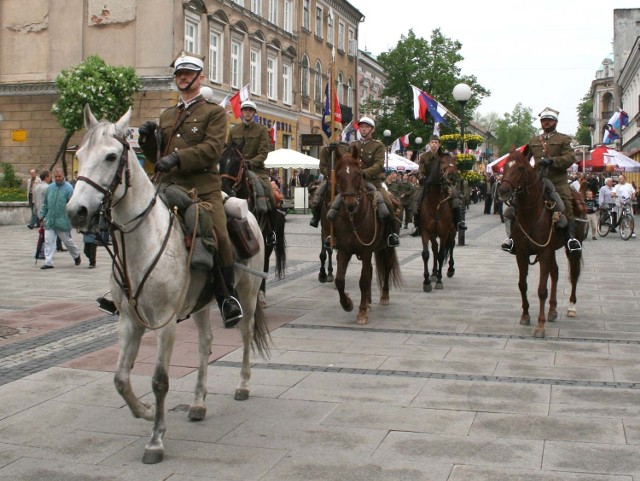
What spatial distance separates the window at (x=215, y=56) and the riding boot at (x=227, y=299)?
33239 mm

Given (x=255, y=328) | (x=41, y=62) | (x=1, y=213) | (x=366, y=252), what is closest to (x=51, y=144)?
(x=41, y=62)

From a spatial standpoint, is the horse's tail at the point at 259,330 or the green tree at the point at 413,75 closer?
the horse's tail at the point at 259,330

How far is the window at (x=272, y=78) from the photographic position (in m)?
46.3

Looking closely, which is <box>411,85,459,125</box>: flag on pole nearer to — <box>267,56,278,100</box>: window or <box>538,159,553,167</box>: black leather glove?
<box>538,159,553,167</box>: black leather glove

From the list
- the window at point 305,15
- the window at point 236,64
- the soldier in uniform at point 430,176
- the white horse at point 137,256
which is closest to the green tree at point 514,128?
the window at point 305,15

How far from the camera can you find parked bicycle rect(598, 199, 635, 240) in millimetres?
26109

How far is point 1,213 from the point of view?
2883cm

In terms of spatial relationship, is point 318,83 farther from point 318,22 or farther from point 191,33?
point 191,33

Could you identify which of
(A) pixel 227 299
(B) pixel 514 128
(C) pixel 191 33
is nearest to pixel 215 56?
(C) pixel 191 33

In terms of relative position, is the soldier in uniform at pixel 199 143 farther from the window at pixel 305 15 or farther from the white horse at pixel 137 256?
the window at pixel 305 15

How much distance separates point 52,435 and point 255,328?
Result: 6.63ft

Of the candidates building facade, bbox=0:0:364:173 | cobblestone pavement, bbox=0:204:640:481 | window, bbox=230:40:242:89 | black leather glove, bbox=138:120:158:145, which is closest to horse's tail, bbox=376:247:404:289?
cobblestone pavement, bbox=0:204:640:481

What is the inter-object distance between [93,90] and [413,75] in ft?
143

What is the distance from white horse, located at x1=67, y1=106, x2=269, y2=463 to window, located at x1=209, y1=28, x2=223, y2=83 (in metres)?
33.8
